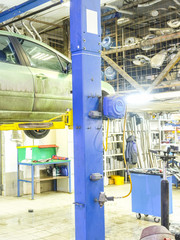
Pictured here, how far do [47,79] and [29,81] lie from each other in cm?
33

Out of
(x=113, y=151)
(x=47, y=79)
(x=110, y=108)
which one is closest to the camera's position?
(x=110, y=108)

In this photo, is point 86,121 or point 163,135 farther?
point 163,135

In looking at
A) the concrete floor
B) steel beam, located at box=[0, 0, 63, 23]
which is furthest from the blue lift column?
the concrete floor

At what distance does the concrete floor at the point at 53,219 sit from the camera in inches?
201

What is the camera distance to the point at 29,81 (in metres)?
4.25

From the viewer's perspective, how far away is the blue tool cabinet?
562cm

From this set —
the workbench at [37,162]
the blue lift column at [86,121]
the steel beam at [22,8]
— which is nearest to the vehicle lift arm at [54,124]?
the blue lift column at [86,121]

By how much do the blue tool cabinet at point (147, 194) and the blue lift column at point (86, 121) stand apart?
283 centimetres

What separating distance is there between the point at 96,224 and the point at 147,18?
7.92m

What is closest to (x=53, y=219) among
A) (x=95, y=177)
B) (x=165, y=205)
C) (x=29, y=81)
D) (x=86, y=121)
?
(x=165, y=205)

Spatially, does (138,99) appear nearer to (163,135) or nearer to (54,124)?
(54,124)

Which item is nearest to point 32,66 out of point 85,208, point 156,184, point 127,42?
point 85,208

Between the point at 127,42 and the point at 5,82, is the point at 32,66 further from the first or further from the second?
the point at 127,42

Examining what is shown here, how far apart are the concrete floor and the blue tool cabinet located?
0.71ft
